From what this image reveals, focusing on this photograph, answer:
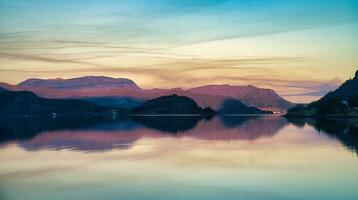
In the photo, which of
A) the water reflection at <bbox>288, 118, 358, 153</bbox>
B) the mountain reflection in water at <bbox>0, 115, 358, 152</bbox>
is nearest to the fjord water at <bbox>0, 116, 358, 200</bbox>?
the mountain reflection in water at <bbox>0, 115, 358, 152</bbox>

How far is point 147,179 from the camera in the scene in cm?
3388

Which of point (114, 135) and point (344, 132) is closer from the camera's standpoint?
point (114, 135)

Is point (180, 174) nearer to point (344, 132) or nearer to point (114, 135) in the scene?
point (114, 135)

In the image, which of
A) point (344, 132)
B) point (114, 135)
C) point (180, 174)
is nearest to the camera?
point (180, 174)

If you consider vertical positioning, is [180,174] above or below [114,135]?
below

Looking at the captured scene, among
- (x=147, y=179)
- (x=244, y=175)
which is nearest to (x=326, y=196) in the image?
(x=244, y=175)

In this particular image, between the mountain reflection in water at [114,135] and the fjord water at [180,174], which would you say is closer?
the fjord water at [180,174]

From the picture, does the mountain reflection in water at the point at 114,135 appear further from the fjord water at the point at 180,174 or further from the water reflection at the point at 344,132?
the fjord water at the point at 180,174

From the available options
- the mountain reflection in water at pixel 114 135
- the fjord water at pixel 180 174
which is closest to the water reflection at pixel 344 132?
the mountain reflection in water at pixel 114 135

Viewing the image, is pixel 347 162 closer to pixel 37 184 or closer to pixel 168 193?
pixel 168 193

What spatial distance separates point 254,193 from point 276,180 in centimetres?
511

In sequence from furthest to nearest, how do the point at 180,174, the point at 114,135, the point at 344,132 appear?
1. the point at 344,132
2. the point at 114,135
3. the point at 180,174

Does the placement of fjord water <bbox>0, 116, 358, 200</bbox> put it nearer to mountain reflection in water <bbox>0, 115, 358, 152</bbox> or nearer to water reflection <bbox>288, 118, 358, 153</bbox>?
mountain reflection in water <bbox>0, 115, 358, 152</bbox>

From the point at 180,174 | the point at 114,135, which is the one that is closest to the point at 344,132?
the point at 114,135
